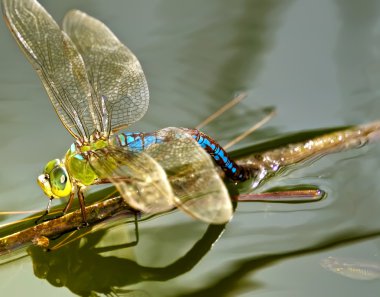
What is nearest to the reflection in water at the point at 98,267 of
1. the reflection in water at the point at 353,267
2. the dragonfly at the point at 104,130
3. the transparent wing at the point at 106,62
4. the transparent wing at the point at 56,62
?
the dragonfly at the point at 104,130

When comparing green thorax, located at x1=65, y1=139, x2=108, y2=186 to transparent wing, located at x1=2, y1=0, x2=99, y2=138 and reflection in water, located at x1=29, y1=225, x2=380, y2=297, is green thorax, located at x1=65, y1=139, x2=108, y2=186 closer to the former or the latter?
transparent wing, located at x1=2, y1=0, x2=99, y2=138

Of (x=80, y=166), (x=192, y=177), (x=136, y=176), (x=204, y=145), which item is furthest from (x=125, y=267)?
(x=204, y=145)

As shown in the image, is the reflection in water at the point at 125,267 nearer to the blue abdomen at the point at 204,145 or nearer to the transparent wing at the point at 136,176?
the transparent wing at the point at 136,176

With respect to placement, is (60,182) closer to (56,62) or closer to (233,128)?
(56,62)

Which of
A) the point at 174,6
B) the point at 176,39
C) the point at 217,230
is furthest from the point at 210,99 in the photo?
the point at 217,230

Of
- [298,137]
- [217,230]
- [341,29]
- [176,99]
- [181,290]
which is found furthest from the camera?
[341,29]

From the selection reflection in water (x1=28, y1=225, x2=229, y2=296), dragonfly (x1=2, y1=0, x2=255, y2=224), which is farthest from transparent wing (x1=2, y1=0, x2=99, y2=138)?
reflection in water (x1=28, y1=225, x2=229, y2=296)

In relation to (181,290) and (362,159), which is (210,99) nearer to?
(362,159)
